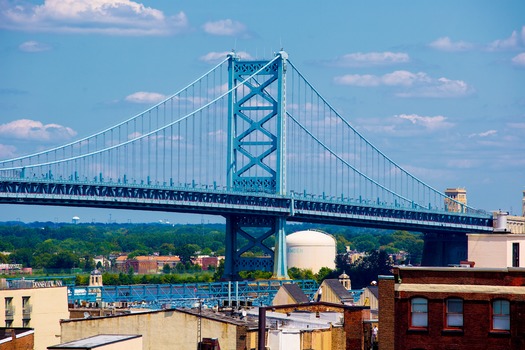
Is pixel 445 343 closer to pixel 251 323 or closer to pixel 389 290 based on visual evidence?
pixel 389 290

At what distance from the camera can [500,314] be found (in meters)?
32.5

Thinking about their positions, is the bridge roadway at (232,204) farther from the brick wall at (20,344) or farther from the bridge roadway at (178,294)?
the brick wall at (20,344)

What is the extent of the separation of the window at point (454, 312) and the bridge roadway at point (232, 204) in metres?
88.2

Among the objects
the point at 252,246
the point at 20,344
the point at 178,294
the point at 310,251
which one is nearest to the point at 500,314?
the point at 20,344

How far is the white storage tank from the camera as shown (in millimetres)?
190250

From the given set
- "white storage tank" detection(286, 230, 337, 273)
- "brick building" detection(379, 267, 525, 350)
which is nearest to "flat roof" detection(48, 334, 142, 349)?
"brick building" detection(379, 267, 525, 350)

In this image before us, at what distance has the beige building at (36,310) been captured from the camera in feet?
168

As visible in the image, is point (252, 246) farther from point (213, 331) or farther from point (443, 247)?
point (213, 331)

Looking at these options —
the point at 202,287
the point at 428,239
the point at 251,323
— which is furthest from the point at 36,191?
the point at 251,323

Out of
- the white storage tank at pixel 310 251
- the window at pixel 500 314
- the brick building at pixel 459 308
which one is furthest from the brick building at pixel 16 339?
the white storage tank at pixel 310 251

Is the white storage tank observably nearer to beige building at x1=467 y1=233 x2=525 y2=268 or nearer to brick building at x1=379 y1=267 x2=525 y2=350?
beige building at x1=467 y1=233 x2=525 y2=268

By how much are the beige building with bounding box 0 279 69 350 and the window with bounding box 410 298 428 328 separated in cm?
1941

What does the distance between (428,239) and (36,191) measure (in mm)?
60922

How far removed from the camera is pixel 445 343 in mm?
32688
